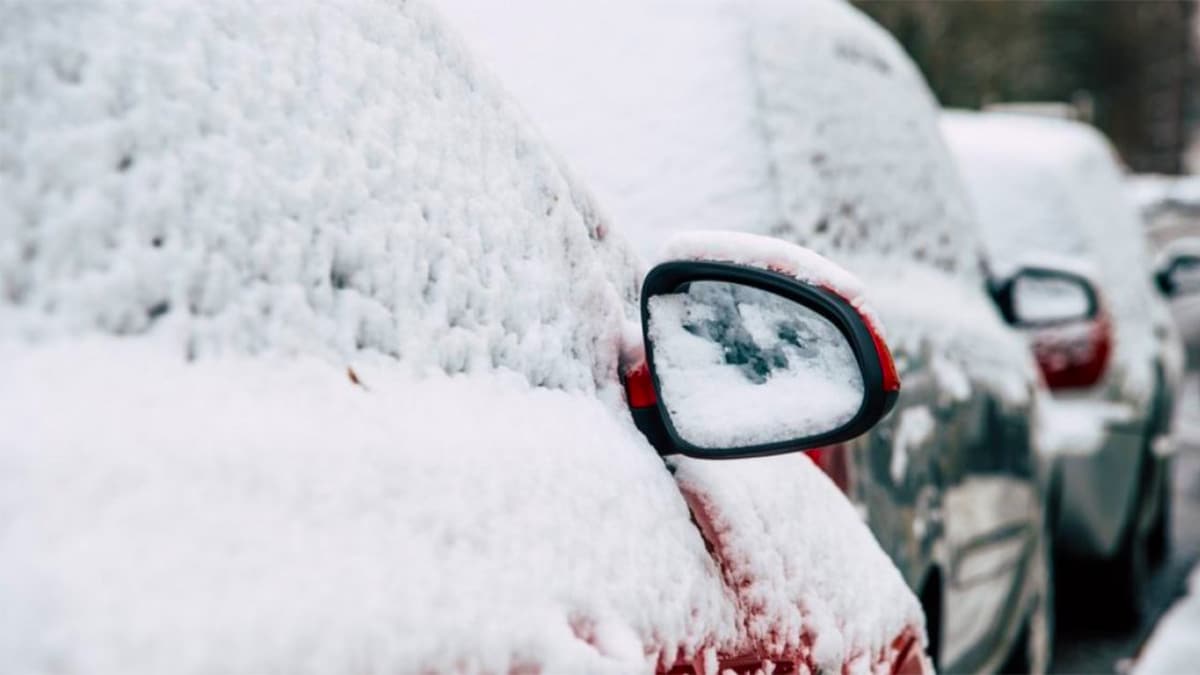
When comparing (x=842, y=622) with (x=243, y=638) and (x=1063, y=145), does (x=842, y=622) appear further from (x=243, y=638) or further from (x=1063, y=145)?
(x=1063, y=145)

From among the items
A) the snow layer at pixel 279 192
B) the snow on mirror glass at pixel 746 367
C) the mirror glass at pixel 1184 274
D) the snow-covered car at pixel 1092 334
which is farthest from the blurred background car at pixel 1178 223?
the snow layer at pixel 279 192

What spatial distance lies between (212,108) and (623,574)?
0.56m

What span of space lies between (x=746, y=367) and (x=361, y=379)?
544mm

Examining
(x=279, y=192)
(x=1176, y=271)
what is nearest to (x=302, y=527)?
(x=279, y=192)

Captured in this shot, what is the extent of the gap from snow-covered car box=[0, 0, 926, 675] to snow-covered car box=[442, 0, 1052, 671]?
2.51 ft

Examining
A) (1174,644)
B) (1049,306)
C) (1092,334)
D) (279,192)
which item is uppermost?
(279,192)

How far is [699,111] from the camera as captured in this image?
10.4ft

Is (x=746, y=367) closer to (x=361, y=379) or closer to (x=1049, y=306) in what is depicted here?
(x=361, y=379)

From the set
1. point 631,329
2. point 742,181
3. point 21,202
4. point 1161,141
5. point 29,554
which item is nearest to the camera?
point 29,554

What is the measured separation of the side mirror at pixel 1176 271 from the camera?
Result: 7613 mm

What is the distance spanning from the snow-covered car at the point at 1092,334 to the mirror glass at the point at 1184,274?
254mm

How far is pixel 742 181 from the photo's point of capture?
10.1 ft

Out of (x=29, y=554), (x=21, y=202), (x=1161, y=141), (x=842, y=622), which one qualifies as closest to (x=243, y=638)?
(x=29, y=554)

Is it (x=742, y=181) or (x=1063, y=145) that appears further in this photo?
(x=1063, y=145)
